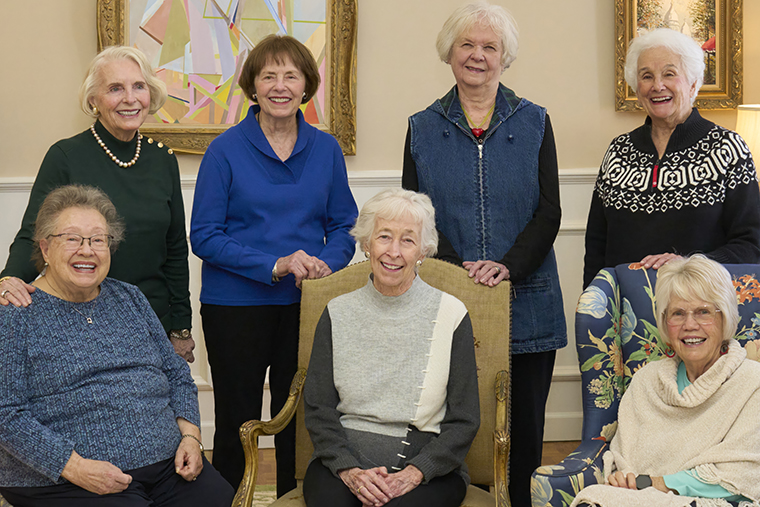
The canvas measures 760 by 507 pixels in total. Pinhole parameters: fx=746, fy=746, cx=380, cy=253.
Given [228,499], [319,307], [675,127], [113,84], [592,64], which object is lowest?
[228,499]

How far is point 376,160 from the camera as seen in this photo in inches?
145

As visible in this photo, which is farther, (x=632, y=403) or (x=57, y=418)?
(x=632, y=403)

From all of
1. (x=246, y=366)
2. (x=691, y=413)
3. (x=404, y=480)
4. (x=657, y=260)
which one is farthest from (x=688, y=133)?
(x=246, y=366)

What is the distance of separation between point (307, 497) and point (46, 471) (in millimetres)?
627

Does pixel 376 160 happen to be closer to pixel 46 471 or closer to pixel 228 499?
pixel 228 499

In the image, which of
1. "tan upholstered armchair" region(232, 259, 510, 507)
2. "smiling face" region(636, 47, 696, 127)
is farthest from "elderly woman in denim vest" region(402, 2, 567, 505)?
"smiling face" region(636, 47, 696, 127)

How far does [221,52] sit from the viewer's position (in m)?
3.54

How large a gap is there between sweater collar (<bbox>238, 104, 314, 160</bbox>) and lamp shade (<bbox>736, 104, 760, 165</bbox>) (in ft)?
6.66

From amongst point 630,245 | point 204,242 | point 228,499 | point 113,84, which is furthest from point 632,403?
point 113,84

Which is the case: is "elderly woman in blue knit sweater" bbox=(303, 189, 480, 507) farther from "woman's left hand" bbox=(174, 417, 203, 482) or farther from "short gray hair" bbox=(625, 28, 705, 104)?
"short gray hair" bbox=(625, 28, 705, 104)

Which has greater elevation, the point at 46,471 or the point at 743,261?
the point at 743,261

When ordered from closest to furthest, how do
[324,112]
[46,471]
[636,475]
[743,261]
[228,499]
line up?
[46,471], [636,475], [228,499], [743,261], [324,112]

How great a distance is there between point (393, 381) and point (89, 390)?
75 centimetres

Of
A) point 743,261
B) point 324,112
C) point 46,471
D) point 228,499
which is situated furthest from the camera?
point 324,112
